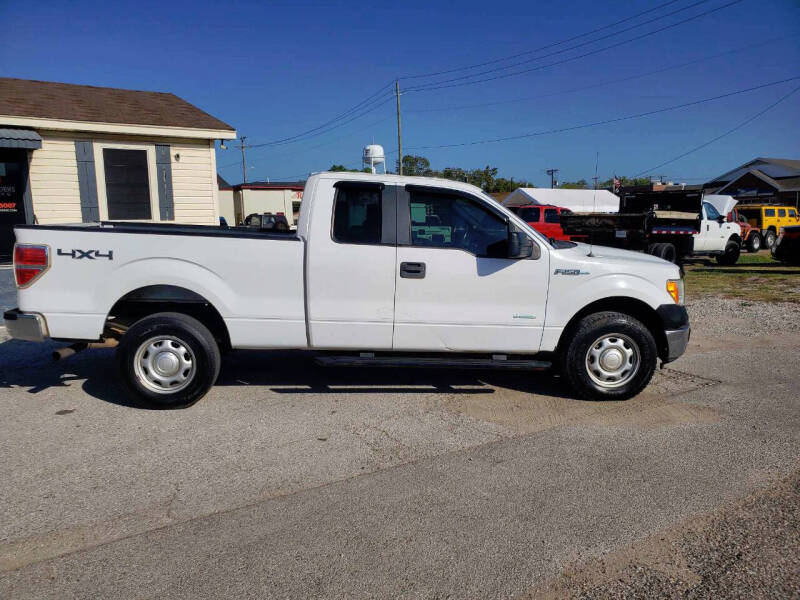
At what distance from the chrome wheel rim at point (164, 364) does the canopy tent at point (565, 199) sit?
3848cm

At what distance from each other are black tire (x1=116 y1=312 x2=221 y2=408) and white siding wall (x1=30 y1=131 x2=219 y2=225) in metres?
9.89

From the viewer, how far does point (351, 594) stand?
8.82 feet

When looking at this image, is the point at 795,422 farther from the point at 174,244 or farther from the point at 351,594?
the point at 174,244

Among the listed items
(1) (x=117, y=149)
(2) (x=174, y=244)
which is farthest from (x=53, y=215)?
(2) (x=174, y=244)

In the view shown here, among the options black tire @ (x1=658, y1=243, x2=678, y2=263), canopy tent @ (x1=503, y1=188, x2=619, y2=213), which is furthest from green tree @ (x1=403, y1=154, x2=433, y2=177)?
black tire @ (x1=658, y1=243, x2=678, y2=263)

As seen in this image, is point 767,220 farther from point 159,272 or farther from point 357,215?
point 159,272

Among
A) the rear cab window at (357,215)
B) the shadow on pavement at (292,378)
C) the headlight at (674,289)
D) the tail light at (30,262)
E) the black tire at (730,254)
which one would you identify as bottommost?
the shadow on pavement at (292,378)

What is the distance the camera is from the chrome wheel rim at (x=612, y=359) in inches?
207

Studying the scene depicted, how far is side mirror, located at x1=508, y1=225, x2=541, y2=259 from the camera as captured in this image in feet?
16.4

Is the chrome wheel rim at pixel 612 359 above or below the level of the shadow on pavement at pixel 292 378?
above

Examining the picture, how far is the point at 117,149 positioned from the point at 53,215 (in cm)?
207

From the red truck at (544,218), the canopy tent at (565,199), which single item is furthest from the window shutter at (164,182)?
the canopy tent at (565,199)

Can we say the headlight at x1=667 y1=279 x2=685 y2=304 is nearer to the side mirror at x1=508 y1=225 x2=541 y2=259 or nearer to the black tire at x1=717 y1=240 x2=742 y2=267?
the side mirror at x1=508 y1=225 x2=541 y2=259

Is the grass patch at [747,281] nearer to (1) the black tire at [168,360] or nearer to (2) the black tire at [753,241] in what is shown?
(2) the black tire at [753,241]
